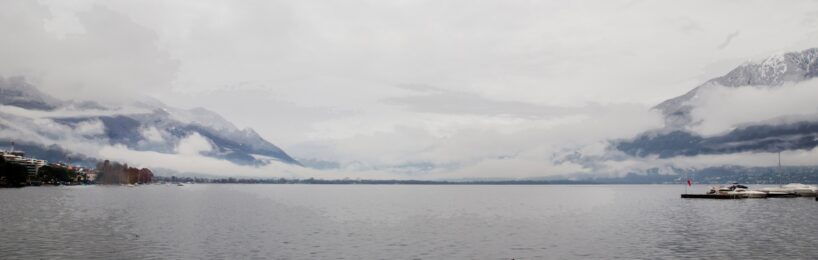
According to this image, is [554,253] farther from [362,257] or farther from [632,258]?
[362,257]

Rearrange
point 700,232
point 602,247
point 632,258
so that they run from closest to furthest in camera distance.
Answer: point 632,258, point 602,247, point 700,232

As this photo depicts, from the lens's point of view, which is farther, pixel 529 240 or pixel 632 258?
pixel 529 240

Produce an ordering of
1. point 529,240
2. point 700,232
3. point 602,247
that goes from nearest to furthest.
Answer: point 602,247 < point 529,240 < point 700,232

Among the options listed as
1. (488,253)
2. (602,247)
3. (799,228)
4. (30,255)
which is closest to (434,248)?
(488,253)

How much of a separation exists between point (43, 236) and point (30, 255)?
20.4 meters

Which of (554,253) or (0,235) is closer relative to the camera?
(554,253)

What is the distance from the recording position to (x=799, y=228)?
109250 millimetres

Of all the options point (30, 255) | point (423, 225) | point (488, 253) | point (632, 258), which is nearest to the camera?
point (30, 255)

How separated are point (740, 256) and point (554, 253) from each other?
22.3m

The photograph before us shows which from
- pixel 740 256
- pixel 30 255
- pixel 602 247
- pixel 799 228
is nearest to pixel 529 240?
pixel 602 247

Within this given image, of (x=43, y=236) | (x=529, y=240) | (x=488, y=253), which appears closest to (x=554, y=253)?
(x=488, y=253)

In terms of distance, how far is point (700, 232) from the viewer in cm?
10300

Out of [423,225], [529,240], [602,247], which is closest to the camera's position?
[602,247]

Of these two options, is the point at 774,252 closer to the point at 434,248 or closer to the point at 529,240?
the point at 529,240
